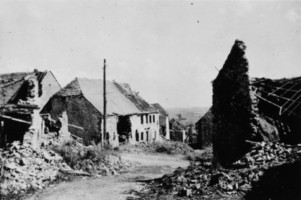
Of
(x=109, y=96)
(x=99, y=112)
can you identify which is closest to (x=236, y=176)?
(x=99, y=112)

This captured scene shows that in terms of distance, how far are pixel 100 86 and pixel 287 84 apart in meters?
27.6

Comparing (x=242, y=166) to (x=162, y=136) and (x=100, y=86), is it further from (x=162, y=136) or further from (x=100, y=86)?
(x=162, y=136)

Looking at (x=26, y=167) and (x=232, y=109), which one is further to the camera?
(x=232, y=109)

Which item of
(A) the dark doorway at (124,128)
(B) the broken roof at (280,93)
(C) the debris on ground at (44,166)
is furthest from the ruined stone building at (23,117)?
(A) the dark doorway at (124,128)

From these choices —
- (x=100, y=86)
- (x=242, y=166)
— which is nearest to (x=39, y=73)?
(x=100, y=86)

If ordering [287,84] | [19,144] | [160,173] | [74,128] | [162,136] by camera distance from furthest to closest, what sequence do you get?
[162,136], [74,128], [160,173], [19,144], [287,84]

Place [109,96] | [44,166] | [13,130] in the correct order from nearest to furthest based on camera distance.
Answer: [44,166], [13,130], [109,96]

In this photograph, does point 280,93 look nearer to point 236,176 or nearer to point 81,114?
point 236,176

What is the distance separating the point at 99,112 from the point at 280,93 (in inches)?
Result: 819

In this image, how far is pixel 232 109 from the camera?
1694 cm

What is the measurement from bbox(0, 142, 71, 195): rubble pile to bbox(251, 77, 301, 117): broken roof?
38.8 feet

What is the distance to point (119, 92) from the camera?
44.0 meters

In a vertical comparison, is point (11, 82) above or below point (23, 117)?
above

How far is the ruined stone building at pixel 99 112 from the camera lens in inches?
1319
